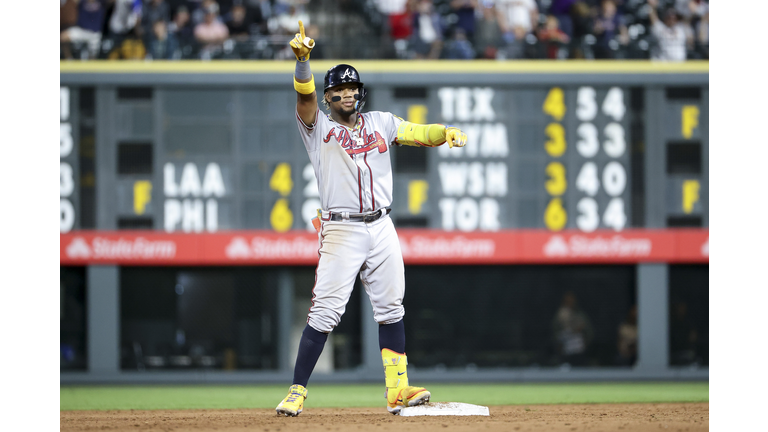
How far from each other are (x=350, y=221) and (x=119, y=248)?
8.71 m

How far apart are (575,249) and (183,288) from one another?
5.65m

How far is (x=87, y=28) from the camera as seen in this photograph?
13633mm

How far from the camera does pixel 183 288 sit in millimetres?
13586

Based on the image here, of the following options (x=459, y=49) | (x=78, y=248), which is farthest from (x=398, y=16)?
(x=78, y=248)

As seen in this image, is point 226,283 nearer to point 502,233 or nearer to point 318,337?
point 502,233

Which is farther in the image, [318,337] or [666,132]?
[666,132]

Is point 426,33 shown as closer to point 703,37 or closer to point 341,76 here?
point 703,37

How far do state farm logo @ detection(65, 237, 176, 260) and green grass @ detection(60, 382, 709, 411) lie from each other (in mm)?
1850

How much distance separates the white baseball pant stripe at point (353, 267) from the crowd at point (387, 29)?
858cm

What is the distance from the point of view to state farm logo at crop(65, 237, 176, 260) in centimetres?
1328

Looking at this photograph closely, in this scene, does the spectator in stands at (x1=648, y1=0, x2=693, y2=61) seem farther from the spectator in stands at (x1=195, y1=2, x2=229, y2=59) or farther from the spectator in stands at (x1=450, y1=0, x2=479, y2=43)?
the spectator in stands at (x1=195, y1=2, x2=229, y2=59)

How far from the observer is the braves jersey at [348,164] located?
5352 millimetres

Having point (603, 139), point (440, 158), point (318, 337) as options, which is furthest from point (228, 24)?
point (318, 337)

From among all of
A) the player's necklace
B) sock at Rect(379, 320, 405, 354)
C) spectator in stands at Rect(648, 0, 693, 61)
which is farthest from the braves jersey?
spectator in stands at Rect(648, 0, 693, 61)
